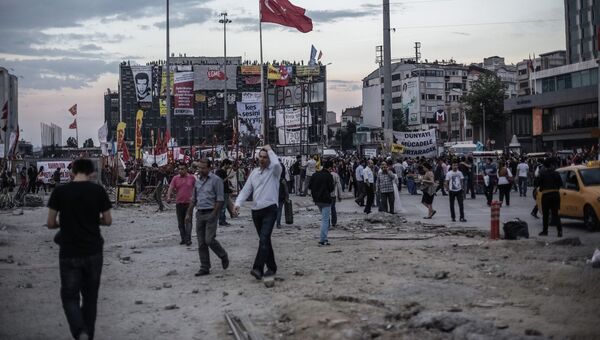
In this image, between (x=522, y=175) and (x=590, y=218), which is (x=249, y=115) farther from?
(x=590, y=218)

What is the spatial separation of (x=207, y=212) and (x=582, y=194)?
989cm

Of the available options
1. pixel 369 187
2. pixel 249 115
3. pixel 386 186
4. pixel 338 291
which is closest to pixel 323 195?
pixel 338 291

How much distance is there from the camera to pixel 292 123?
32.9m

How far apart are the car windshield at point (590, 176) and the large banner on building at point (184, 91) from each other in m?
32.7

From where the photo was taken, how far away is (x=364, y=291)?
873cm

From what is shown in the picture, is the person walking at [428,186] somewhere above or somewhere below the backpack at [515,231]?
above

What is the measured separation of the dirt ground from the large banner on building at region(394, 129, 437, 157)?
18.7 m

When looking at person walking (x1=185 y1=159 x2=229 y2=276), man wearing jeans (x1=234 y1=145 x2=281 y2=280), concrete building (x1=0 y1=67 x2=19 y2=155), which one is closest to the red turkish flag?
person walking (x1=185 y1=159 x2=229 y2=276)

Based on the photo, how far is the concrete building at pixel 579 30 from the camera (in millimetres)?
82812

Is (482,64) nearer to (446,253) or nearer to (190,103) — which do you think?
(190,103)

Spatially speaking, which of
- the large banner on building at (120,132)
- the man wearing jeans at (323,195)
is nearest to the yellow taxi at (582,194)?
the man wearing jeans at (323,195)

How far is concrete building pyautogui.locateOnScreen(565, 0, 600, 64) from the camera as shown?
3260 inches

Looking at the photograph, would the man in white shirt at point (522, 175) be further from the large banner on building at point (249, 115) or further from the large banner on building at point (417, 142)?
the large banner on building at point (249, 115)

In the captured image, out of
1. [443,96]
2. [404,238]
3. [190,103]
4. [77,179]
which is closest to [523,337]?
[77,179]
